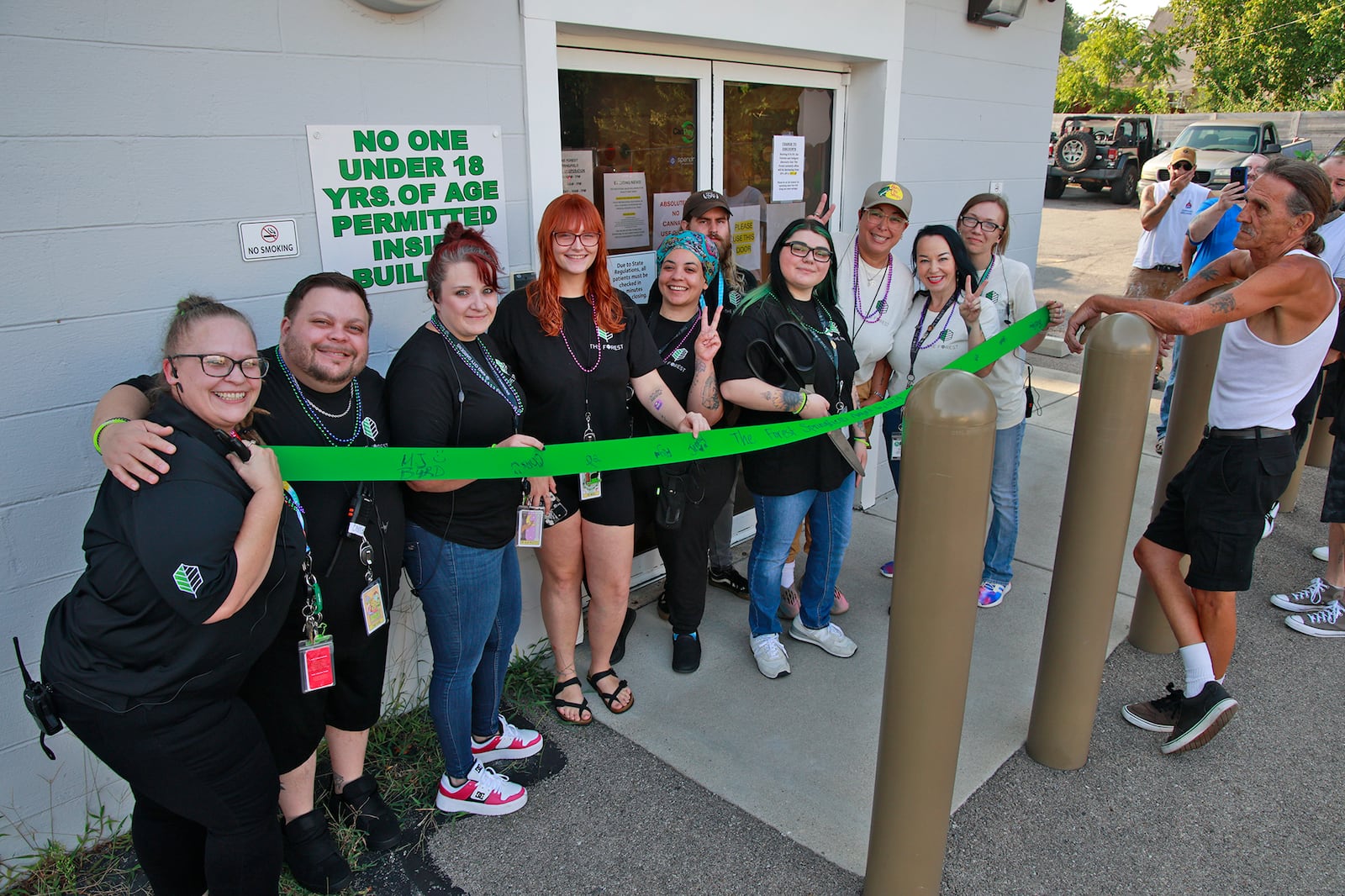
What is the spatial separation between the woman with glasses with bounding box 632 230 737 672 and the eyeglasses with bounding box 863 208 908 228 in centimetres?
75

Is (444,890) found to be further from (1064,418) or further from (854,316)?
(1064,418)

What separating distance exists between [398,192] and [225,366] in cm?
130

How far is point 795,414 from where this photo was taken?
10.8ft

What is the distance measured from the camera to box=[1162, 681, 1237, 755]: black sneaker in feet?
9.91

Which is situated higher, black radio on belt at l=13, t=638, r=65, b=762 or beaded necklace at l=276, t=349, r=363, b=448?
beaded necklace at l=276, t=349, r=363, b=448

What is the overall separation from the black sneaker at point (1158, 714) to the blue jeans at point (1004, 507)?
88 cm

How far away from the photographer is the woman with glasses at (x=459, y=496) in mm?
2488

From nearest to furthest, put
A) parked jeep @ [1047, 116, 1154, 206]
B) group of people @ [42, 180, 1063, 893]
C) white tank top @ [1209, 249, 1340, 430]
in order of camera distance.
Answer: group of people @ [42, 180, 1063, 893] < white tank top @ [1209, 249, 1340, 430] < parked jeep @ [1047, 116, 1154, 206]

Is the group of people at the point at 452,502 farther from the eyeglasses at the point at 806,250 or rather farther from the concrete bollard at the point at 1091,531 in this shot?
the concrete bollard at the point at 1091,531

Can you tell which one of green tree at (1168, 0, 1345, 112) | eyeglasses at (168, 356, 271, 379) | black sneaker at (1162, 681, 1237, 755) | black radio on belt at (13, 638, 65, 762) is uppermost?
green tree at (1168, 0, 1345, 112)

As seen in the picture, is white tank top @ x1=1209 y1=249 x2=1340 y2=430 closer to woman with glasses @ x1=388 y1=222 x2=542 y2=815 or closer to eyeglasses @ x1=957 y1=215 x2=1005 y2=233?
eyeglasses @ x1=957 y1=215 x2=1005 y2=233

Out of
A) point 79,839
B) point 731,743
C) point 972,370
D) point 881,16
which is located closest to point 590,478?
point 731,743

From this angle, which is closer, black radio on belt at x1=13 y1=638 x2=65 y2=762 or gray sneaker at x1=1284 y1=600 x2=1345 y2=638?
black radio on belt at x1=13 y1=638 x2=65 y2=762

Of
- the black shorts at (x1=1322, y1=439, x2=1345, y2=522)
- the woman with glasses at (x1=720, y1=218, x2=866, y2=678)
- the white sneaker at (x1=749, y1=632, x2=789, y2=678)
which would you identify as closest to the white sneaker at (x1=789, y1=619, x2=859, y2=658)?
the woman with glasses at (x1=720, y1=218, x2=866, y2=678)
